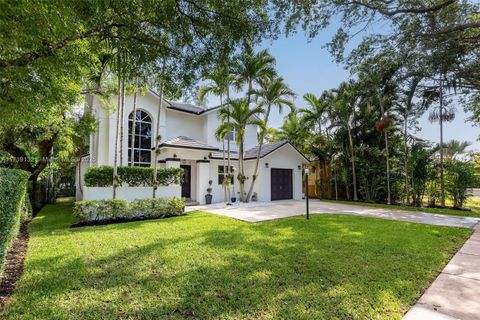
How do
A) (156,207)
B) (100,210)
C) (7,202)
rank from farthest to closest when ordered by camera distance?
1. (156,207)
2. (100,210)
3. (7,202)

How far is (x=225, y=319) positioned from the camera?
3324 millimetres

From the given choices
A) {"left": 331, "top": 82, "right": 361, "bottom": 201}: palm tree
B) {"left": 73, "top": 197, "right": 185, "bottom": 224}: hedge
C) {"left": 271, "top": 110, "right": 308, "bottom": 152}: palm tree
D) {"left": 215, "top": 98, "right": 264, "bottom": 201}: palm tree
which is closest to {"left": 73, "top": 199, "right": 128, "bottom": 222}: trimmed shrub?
{"left": 73, "top": 197, "right": 185, "bottom": 224}: hedge

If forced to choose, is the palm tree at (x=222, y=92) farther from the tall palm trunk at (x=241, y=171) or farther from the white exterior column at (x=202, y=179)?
the white exterior column at (x=202, y=179)

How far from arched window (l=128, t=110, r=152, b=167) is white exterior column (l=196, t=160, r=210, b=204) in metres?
4.03

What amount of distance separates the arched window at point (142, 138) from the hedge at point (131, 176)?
16.2 ft

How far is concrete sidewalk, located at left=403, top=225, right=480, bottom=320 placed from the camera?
11.5ft

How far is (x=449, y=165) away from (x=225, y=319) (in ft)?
57.2

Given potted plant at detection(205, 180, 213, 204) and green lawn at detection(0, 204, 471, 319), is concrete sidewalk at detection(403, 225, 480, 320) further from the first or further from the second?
potted plant at detection(205, 180, 213, 204)

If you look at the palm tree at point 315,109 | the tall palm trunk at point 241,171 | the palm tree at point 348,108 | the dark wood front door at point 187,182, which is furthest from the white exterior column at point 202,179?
the palm tree at point 348,108

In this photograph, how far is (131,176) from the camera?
1230cm

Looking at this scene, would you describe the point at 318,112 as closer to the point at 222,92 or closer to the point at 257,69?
the point at 257,69

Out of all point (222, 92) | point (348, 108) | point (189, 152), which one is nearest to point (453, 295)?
point (222, 92)

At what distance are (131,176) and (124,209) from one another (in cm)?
227

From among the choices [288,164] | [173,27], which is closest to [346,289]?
[173,27]
